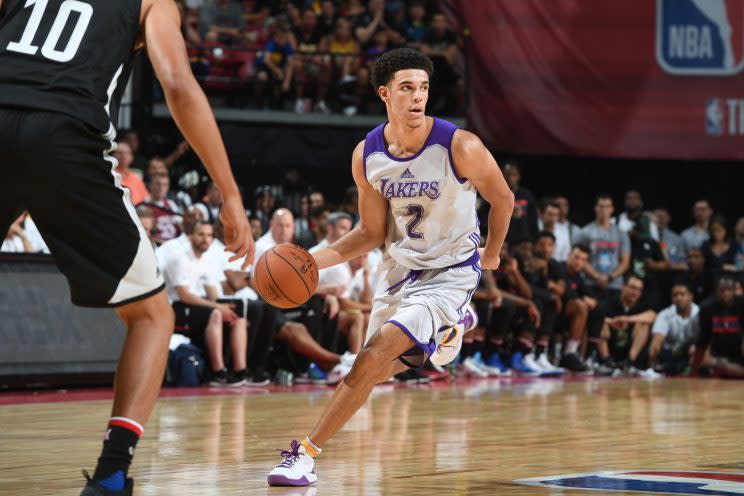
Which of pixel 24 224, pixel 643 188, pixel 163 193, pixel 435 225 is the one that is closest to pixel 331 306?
pixel 163 193

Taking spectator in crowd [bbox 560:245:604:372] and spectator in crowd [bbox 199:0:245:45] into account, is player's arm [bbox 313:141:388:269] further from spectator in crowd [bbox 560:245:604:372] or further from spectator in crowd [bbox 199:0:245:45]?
spectator in crowd [bbox 199:0:245:45]

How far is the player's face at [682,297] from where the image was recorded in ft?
46.8

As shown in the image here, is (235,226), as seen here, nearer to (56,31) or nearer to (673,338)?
(56,31)

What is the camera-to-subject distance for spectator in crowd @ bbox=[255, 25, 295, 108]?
1597 cm

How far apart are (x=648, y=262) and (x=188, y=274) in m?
6.54

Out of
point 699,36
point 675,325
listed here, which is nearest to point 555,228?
point 675,325

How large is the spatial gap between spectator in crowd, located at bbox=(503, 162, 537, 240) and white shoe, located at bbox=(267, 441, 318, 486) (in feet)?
29.1

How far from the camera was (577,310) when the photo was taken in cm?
1434

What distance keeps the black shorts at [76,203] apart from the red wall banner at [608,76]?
12.8m

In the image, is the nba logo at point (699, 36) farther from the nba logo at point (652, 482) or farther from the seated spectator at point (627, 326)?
the nba logo at point (652, 482)

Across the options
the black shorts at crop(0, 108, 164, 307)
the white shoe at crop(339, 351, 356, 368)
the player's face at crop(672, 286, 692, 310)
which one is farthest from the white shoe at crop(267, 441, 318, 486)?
the player's face at crop(672, 286, 692, 310)

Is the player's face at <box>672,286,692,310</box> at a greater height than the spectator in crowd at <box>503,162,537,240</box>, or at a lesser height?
lesser

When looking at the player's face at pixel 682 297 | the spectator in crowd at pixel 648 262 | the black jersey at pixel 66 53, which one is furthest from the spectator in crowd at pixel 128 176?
the black jersey at pixel 66 53

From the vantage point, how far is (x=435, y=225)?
18.2 ft
